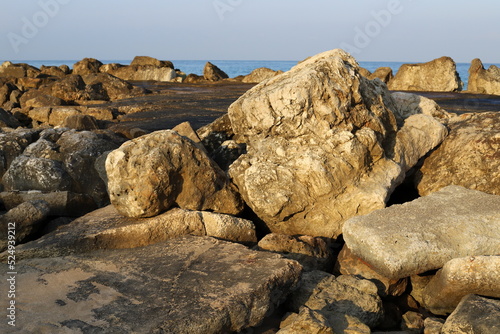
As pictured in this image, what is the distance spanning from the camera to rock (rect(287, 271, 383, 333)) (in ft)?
12.2

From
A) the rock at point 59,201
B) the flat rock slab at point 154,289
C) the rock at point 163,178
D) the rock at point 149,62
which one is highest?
the rock at point 149,62

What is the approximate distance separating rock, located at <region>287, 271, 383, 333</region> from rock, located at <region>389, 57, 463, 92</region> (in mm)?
22806

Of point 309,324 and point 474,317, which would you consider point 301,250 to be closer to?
point 309,324

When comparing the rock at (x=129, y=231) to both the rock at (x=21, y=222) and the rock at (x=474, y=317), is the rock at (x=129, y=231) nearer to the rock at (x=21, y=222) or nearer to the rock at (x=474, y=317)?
the rock at (x=21, y=222)

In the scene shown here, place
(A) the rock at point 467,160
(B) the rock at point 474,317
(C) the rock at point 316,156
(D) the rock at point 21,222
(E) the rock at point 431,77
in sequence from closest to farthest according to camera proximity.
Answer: (B) the rock at point 474,317 → (D) the rock at point 21,222 → (C) the rock at point 316,156 → (A) the rock at point 467,160 → (E) the rock at point 431,77

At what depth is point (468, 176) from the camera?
5613 mm

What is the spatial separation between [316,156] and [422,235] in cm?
137

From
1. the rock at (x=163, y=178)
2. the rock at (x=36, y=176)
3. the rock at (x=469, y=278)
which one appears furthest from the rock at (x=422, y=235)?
the rock at (x=36, y=176)

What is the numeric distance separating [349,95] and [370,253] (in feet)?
6.19

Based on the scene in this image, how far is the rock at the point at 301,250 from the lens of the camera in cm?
455

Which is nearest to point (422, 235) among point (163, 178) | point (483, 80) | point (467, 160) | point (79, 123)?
point (467, 160)

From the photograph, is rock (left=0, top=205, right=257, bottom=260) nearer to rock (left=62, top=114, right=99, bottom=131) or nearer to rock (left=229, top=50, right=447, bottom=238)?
rock (left=229, top=50, right=447, bottom=238)

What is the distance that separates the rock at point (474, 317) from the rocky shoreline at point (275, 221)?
0.5 inches

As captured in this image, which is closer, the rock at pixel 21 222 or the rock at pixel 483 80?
the rock at pixel 21 222
